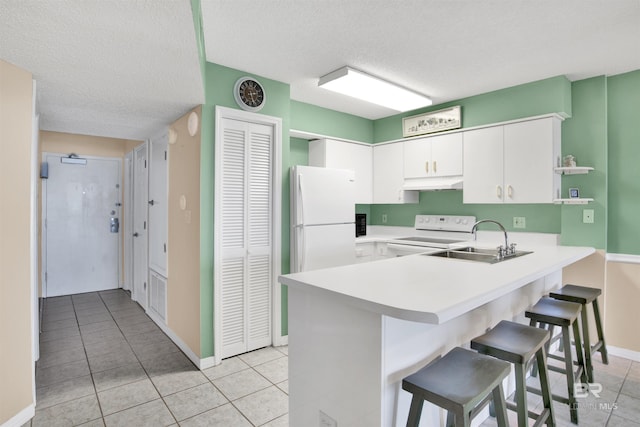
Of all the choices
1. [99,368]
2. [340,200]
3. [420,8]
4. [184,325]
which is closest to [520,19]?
[420,8]

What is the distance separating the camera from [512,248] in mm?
2594

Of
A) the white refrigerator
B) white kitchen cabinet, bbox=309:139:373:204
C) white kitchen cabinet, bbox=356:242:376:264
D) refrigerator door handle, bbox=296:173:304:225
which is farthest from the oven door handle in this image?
refrigerator door handle, bbox=296:173:304:225

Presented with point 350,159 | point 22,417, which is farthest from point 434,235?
point 22,417

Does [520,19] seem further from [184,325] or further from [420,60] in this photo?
[184,325]

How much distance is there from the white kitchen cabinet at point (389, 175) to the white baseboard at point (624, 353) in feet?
7.70

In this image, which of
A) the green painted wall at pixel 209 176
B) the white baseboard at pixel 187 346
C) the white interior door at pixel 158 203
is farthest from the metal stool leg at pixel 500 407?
the white interior door at pixel 158 203

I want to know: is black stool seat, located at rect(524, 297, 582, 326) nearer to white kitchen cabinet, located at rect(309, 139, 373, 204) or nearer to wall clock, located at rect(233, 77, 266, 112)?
white kitchen cabinet, located at rect(309, 139, 373, 204)

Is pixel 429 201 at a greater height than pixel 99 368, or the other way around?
pixel 429 201

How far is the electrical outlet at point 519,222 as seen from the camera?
358 centimetres

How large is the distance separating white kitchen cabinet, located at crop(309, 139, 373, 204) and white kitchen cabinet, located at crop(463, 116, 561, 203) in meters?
1.25

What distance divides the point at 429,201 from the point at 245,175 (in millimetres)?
2424

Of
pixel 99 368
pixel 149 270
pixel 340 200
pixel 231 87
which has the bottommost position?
pixel 99 368

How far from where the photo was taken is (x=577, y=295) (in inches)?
101

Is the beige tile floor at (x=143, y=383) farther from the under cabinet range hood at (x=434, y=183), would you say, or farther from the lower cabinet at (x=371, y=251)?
the under cabinet range hood at (x=434, y=183)
